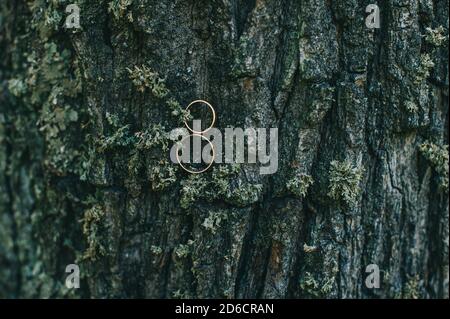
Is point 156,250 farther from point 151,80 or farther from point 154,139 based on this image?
point 151,80

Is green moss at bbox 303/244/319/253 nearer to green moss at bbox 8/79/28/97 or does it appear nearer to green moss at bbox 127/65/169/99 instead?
green moss at bbox 127/65/169/99

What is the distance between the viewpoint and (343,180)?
2.19m

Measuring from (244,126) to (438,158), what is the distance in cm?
87

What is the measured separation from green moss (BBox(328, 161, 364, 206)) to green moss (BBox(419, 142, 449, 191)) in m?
0.34

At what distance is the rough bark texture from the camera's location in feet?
6.89

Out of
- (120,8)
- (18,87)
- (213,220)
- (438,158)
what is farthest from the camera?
(18,87)

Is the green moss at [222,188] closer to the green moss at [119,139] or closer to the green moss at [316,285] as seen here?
→ the green moss at [119,139]

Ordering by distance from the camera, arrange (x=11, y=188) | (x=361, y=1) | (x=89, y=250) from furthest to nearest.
A: (x=11, y=188)
(x=89, y=250)
(x=361, y=1)

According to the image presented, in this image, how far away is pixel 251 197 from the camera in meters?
2.18

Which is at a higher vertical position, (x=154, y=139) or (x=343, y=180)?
(x=154, y=139)

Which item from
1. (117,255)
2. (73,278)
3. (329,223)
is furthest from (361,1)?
(73,278)

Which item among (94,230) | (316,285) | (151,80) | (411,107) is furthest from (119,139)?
(411,107)

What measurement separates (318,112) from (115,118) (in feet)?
2.71
